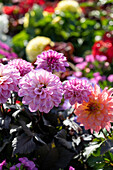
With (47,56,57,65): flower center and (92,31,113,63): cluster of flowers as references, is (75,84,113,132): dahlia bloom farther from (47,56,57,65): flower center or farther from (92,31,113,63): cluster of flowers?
(92,31,113,63): cluster of flowers

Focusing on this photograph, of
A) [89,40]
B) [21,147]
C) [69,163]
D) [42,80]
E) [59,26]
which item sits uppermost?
[59,26]

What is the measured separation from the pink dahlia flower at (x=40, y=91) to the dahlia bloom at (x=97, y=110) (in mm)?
189

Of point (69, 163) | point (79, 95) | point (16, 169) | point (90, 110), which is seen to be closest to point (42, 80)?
point (79, 95)

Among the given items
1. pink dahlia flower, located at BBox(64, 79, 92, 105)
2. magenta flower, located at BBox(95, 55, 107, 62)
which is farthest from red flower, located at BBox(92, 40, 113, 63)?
pink dahlia flower, located at BBox(64, 79, 92, 105)

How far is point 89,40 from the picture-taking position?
11.1 feet

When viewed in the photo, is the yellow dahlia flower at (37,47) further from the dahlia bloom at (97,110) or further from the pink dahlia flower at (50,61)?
the dahlia bloom at (97,110)

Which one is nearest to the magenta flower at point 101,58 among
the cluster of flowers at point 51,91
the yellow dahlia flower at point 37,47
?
the yellow dahlia flower at point 37,47

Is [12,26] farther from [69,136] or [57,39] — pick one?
[69,136]

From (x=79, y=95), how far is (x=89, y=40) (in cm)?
235

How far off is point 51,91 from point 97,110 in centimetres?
26

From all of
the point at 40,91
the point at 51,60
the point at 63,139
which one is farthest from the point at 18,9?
the point at 40,91

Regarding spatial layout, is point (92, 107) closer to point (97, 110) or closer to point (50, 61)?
point (97, 110)

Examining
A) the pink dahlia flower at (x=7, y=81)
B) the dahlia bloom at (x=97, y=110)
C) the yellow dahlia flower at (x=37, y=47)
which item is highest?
the yellow dahlia flower at (x=37, y=47)

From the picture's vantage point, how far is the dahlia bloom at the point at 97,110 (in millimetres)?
1159
